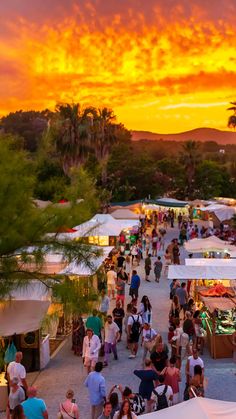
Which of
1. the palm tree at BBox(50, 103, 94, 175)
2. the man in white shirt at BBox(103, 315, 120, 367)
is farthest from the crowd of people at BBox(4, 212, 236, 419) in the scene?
the palm tree at BBox(50, 103, 94, 175)

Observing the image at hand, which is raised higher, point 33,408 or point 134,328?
point 33,408

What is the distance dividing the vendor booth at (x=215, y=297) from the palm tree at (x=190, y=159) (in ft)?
167

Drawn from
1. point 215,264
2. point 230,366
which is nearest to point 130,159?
point 215,264

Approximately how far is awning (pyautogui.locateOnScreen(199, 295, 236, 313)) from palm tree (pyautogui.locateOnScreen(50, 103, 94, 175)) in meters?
27.6

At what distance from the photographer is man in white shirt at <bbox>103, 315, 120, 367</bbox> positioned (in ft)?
40.8

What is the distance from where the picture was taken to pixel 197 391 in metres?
8.73

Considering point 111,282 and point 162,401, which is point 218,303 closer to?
point 111,282

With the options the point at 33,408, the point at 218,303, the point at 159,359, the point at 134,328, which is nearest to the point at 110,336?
the point at 134,328

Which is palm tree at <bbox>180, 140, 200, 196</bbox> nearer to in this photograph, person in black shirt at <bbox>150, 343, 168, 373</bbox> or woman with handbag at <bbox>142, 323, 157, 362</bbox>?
woman with handbag at <bbox>142, 323, 157, 362</bbox>

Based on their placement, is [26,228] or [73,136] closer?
[26,228]

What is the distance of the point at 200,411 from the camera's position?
632 cm

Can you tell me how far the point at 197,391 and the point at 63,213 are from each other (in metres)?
3.55

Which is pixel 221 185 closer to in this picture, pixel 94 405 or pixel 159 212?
pixel 159 212

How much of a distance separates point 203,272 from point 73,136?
28.4 meters
